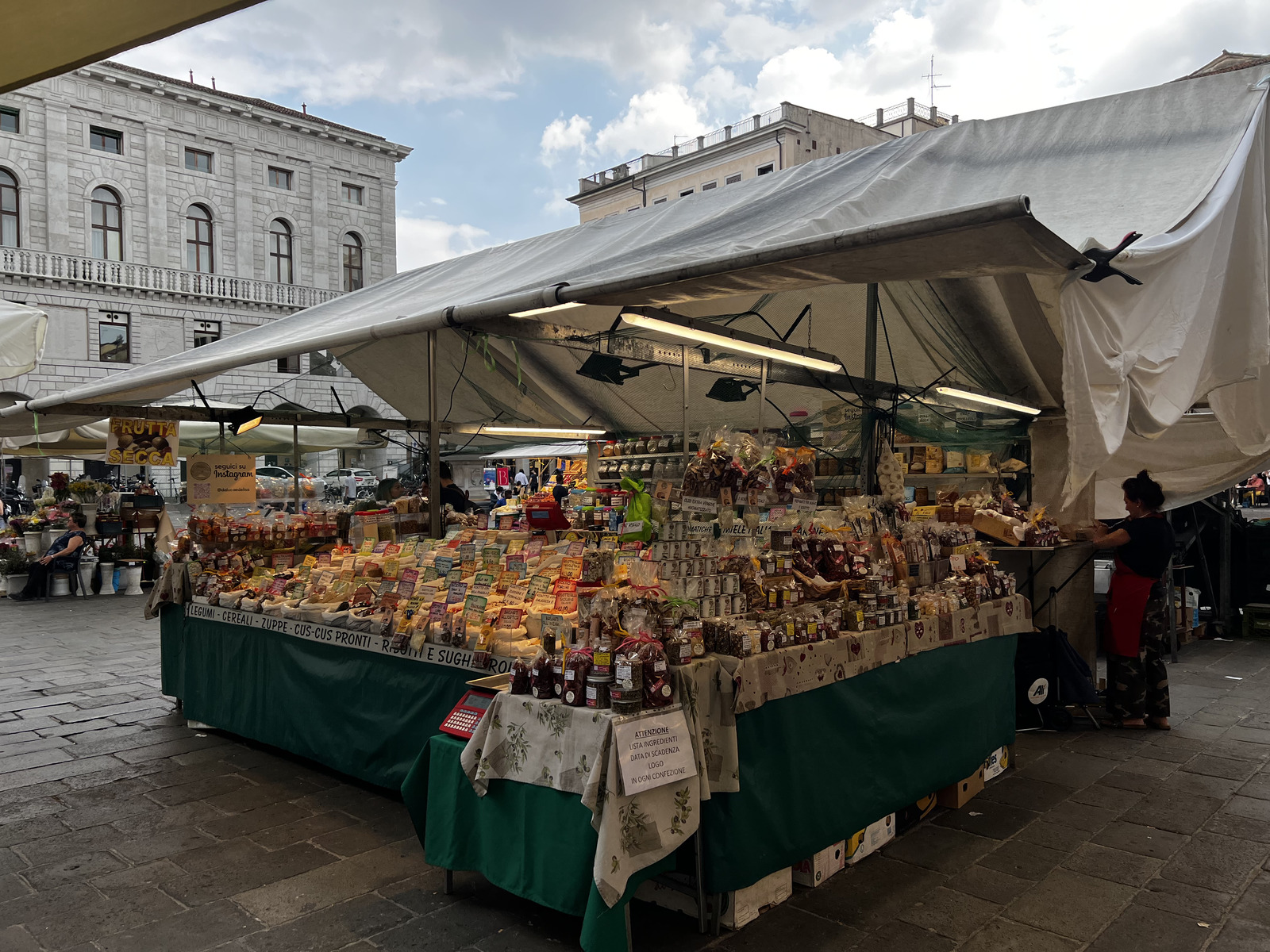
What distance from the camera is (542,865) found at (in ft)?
9.25

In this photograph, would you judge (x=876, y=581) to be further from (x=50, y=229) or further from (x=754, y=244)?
(x=50, y=229)

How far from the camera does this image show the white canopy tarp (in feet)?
9.74

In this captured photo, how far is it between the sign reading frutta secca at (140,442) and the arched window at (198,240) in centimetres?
2648

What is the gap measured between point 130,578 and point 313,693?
948 centimetres

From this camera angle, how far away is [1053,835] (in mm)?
3807

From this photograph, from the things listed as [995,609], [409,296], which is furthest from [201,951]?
[409,296]

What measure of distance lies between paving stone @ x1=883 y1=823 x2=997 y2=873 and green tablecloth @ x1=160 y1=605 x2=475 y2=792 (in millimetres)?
2000

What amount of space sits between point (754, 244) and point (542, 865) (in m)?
2.34

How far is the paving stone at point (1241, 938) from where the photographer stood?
9.44 feet

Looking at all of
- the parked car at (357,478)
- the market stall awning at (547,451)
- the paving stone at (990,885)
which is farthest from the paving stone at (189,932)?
the parked car at (357,478)

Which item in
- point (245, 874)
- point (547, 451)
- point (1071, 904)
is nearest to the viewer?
point (1071, 904)

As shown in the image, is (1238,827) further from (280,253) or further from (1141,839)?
(280,253)

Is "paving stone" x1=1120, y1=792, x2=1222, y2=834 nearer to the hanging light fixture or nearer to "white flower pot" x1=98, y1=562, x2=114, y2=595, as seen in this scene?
the hanging light fixture

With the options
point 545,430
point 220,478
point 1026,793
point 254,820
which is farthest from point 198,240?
point 1026,793
